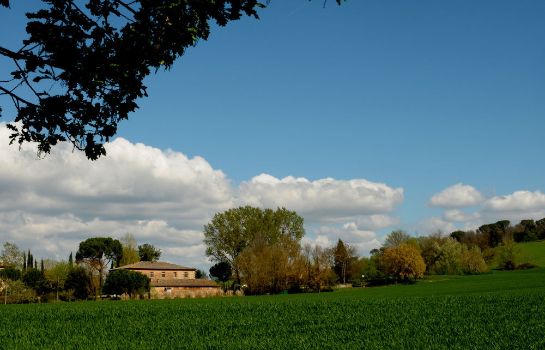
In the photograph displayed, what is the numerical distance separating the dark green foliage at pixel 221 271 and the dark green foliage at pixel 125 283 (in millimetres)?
39982

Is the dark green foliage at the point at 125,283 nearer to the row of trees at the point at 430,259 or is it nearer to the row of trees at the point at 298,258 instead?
the row of trees at the point at 298,258

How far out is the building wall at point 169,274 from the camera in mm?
119081

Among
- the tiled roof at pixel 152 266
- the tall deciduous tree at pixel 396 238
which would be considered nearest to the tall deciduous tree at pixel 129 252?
the tiled roof at pixel 152 266

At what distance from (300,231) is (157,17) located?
102736mm

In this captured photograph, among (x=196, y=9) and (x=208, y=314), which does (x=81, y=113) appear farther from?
→ (x=208, y=314)

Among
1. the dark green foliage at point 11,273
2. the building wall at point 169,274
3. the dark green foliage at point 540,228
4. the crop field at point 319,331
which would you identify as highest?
the dark green foliage at point 540,228

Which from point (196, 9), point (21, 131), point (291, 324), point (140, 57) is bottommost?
point (291, 324)

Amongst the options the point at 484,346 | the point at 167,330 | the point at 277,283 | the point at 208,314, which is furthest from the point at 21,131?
the point at 277,283

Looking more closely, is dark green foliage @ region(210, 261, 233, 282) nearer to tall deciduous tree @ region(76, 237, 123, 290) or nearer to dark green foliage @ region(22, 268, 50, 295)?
tall deciduous tree @ region(76, 237, 123, 290)

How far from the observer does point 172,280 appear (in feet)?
387

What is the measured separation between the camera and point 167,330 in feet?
81.6

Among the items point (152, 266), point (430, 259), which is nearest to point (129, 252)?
point (152, 266)

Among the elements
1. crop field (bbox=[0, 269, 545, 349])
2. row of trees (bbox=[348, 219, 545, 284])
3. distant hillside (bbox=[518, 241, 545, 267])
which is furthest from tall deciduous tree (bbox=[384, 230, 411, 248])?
crop field (bbox=[0, 269, 545, 349])

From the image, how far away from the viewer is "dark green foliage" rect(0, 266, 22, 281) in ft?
303
